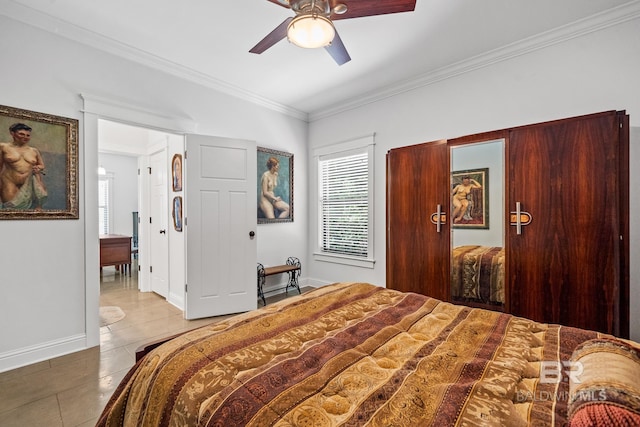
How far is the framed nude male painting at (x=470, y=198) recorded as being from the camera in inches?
104

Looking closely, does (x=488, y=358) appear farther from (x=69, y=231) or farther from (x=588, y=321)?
(x=69, y=231)

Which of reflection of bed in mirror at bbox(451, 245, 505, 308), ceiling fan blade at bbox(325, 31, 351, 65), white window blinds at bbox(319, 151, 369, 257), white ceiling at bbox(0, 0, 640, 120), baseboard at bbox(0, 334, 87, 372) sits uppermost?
white ceiling at bbox(0, 0, 640, 120)

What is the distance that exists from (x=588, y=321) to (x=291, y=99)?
3.98m

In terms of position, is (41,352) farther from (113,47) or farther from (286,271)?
(113,47)

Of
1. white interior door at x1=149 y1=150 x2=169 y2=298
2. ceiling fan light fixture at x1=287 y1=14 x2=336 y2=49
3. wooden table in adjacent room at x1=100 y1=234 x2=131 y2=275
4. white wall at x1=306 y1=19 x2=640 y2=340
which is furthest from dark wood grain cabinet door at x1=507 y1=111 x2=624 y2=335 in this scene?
wooden table in adjacent room at x1=100 y1=234 x2=131 y2=275

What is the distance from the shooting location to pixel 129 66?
9.71 ft

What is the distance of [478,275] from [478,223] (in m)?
0.48

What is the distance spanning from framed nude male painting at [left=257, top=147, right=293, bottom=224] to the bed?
280 cm

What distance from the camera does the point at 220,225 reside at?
11.7 feet

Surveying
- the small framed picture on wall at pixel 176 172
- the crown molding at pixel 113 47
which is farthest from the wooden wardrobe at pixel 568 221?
the small framed picture on wall at pixel 176 172

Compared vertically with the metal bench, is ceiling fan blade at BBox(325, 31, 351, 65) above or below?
above

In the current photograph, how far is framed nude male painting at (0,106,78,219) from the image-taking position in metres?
2.32
